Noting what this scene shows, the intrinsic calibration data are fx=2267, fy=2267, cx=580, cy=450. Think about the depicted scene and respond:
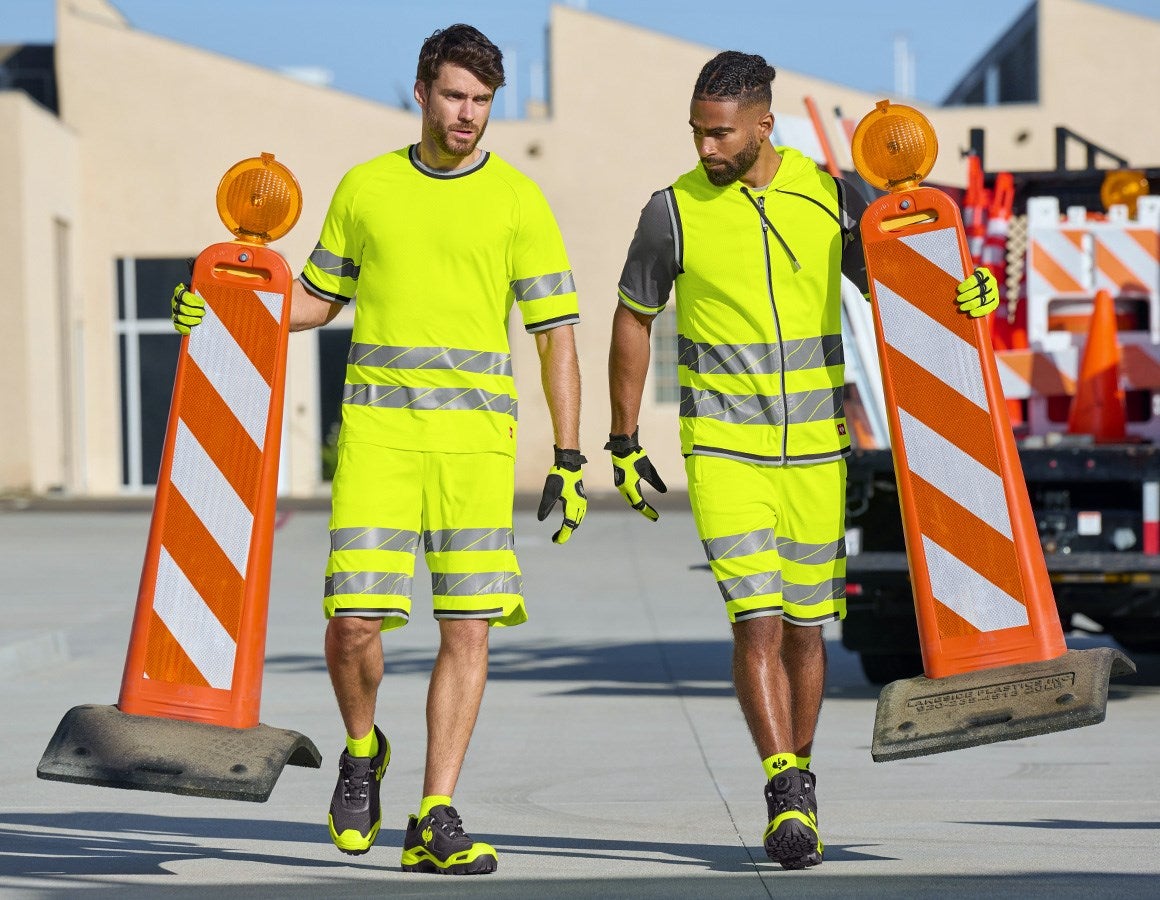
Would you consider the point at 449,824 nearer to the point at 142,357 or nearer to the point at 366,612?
the point at 366,612

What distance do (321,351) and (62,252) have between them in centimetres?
420

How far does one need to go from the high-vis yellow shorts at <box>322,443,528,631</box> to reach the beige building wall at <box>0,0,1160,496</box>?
28.4m

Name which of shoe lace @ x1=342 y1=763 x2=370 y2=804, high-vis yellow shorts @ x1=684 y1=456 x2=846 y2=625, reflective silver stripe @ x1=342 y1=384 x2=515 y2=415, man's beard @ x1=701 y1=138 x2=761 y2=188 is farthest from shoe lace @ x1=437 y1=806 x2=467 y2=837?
man's beard @ x1=701 y1=138 x2=761 y2=188

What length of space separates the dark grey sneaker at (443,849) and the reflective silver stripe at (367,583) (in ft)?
1.81

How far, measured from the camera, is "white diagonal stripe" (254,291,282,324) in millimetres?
5754

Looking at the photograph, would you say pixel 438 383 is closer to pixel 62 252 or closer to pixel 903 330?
pixel 903 330

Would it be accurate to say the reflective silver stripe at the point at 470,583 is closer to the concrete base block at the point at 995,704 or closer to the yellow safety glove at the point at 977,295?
the concrete base block at the point at 995,704

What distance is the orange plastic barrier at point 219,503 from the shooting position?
5.61 metres

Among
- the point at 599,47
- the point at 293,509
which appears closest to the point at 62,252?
the point at 293,509

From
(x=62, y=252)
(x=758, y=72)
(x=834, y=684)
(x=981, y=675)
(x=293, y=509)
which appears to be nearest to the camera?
(x=981, y=675)

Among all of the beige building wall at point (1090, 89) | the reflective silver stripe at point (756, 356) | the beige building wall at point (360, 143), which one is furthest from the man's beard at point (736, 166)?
the beige building wall at point (1090, 89)

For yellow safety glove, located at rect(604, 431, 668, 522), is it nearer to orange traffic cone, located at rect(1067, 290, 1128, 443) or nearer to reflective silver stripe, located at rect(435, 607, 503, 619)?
reflective silver stripe, located at rect(435, 607, 503, 619)

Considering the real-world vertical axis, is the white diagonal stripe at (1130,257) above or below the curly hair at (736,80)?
below

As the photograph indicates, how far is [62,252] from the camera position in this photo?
3444 cm
